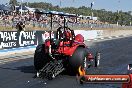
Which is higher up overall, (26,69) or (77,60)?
(77,60)

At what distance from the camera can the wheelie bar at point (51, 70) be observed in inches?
500

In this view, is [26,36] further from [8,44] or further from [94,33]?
[94,33]

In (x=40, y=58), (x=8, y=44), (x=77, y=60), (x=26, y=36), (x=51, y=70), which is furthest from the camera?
(x=26, y=36)

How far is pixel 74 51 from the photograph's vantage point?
13.5m

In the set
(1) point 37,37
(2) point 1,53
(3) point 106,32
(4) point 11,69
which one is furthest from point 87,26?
(4) point 11,69

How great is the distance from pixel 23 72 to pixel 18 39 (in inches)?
367

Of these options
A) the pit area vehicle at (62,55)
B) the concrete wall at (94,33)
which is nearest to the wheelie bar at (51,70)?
the pit area vehicle at (62,55)

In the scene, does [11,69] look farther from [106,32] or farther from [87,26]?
[87,26]

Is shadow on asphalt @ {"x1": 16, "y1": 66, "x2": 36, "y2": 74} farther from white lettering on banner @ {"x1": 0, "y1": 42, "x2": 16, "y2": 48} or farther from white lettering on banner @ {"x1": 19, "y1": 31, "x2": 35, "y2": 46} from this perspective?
white lettering on banner @ {"x1": 19, "y1": 31, "x2": 35, "y2": 46}

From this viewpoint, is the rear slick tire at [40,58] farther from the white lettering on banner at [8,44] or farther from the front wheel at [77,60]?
the white lettering on banner at [8,44]

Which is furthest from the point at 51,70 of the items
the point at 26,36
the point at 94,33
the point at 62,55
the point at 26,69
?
the point at 94,33

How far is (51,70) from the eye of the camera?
1273cm

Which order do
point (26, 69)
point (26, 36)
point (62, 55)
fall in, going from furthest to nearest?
point (26, 36)
point (26, 69)
point (62, 55)

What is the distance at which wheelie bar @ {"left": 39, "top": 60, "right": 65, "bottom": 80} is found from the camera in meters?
12.7
